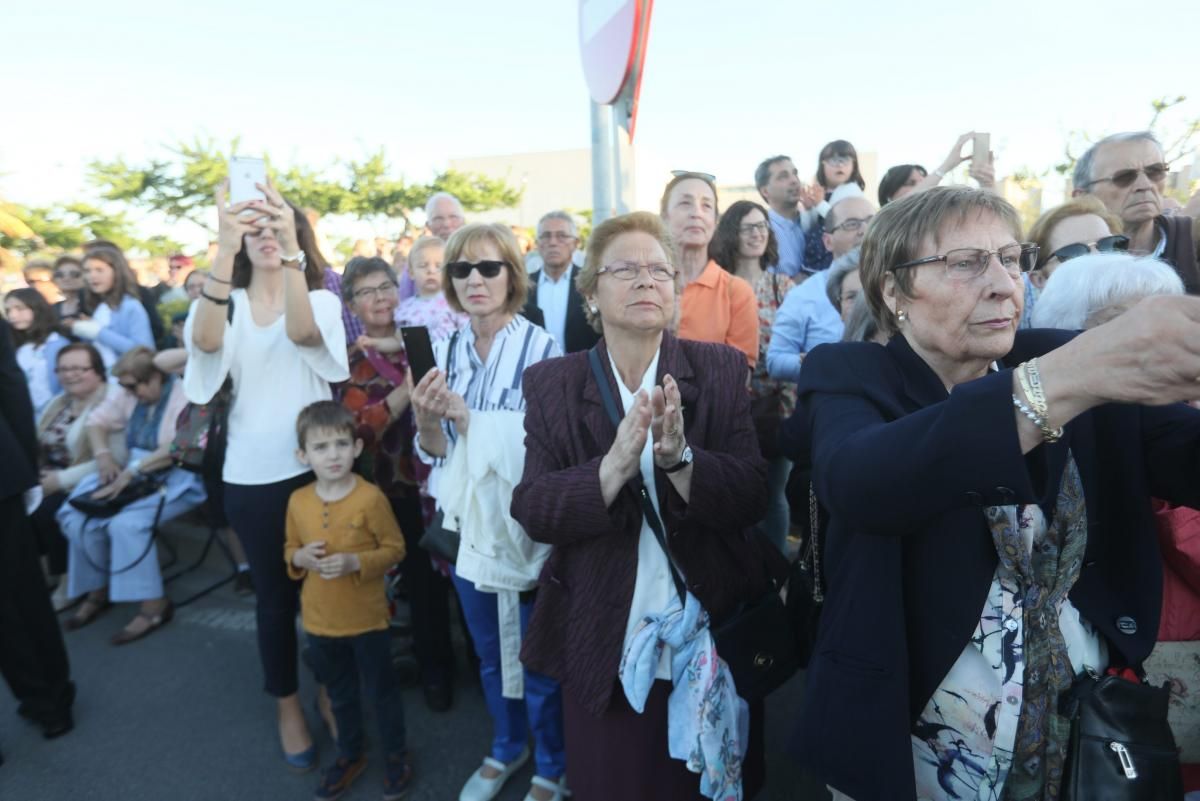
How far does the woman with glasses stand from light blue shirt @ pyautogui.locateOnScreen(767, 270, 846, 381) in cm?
15

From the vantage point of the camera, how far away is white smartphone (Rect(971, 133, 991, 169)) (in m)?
3.71

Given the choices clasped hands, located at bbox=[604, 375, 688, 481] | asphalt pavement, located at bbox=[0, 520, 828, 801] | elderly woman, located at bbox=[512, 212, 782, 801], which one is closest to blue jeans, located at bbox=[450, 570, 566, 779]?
asphalt pavement, located at bbox=[0, 520, 828, 801]

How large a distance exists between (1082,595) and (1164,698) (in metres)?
0.21

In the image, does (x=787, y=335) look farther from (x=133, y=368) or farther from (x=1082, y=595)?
(x=133, y=368)

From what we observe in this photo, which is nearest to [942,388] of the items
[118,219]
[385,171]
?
[118,219]

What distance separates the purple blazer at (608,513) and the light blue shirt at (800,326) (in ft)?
4.24

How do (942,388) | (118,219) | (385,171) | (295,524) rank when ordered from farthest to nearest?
(385,171) → (118,219) → (295,524) → (942,388)

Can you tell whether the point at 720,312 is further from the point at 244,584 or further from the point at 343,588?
the point at 244,584

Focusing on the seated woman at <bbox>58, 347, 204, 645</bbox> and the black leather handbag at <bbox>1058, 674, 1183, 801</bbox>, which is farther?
the seated woman at <bbox>58, 347, 204, 645</bbox>

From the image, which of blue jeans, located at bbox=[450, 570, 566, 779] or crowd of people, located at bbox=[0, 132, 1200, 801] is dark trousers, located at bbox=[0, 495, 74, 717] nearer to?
crowd of people, located at bbox=[0, 132, 1200, 801]

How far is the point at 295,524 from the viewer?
282 centimetres

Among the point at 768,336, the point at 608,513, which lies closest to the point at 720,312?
the point at 768,336

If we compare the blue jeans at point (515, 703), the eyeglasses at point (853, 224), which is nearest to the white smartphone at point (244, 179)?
the blue jeans at point (515, 703)

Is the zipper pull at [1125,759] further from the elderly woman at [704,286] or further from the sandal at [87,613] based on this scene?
the sandal at [87,613]
